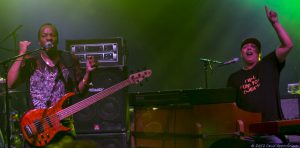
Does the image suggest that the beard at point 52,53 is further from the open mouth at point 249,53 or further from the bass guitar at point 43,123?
the open mouth at point 249,53

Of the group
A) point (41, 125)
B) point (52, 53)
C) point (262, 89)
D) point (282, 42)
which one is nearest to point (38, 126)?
point (41, 125)

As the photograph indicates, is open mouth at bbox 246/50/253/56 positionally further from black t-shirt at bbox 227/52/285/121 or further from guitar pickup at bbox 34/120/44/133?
guitar pickup at bbox 34/120/44/133

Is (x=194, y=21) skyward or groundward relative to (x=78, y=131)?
skyward

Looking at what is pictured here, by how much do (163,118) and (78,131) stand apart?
7.23ft

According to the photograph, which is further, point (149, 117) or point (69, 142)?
point (149, 117)

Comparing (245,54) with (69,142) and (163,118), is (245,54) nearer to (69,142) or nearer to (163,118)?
(163,118)

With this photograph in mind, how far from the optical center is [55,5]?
24.4 ft

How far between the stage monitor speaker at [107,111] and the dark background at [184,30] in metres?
2.05

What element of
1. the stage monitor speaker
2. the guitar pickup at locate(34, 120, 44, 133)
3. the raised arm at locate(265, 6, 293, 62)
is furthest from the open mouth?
the guitar pickup at locate(34, 120, 44, 133)

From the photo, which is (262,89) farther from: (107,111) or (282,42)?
(107,111)

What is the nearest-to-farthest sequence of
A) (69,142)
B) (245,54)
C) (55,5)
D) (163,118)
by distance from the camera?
(69,142) → (163,118) → (245,54) → (55,5)

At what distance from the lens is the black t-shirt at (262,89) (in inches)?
164

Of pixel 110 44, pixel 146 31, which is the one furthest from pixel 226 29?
pixel 110 44

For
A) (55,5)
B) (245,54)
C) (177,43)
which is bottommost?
(245,54)
